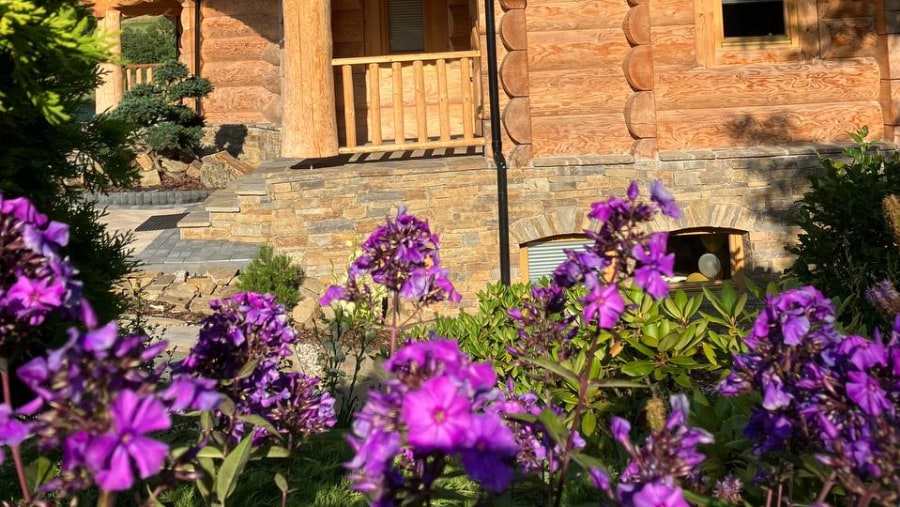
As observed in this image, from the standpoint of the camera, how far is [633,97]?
28.6 feet

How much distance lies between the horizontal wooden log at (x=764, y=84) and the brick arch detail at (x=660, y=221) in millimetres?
996

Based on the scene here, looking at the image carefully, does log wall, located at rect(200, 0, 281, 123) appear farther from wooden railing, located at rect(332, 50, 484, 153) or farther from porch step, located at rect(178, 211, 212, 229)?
porch step, located at rect(178, 211, 212, 229)

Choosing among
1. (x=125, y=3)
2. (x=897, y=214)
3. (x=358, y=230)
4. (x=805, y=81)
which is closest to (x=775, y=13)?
(x=805, y=81)

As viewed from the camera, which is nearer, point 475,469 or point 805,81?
point 475,469

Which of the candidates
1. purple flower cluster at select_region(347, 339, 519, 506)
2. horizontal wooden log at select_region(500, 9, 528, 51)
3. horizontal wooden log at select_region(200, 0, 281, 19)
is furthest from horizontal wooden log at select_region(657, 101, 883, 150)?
horizontal wooden log at select_region(200, 0, 281, 19)

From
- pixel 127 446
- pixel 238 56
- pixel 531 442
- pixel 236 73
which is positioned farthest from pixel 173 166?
pixel 127 446

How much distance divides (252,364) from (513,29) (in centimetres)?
685

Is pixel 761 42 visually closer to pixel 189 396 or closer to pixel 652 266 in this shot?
pixel 652 266

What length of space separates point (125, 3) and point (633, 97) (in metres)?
11.0

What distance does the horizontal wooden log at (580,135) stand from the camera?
347 inches

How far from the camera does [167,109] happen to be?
1478cm

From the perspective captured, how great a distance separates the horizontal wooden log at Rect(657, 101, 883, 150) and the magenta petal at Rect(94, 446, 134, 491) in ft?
26.1

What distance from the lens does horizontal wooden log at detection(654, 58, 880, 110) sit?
8.80 meters

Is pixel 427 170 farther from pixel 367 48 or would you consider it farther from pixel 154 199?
pixel 154 199
